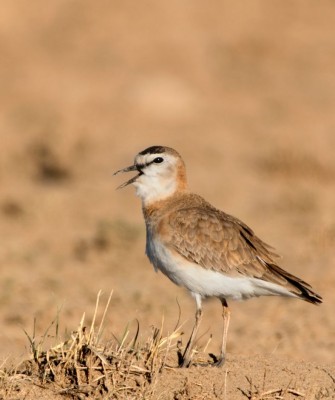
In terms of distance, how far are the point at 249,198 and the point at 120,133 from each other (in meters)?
4.02

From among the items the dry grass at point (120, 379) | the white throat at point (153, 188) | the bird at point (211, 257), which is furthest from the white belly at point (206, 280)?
the dry grass at point (120, 379)

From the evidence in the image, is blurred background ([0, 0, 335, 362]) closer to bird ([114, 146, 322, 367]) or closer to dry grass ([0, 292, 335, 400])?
bird ([114, 146, 322, 367])

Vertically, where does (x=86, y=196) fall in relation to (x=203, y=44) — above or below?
below

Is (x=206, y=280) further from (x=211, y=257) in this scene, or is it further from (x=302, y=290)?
(x=302, y=290)

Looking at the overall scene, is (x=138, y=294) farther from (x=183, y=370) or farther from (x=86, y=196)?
(x=86, y=196)

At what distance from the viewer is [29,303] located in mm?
8898

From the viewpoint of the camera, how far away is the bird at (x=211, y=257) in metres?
6.27

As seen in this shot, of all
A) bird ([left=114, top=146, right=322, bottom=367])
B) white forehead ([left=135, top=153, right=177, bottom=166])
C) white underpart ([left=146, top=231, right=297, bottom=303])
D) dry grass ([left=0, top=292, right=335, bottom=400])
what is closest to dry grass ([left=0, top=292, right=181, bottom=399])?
dry grass ([left=0, top=292, right=335, bottom=400])

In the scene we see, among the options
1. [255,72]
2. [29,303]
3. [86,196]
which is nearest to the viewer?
[29,303]

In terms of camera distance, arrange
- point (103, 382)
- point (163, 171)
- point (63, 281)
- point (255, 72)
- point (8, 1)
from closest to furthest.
→ point (103, 382), point (163, 171), point (63, 281), point (255, 72), point (8, 1)

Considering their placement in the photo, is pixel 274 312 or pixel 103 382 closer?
pixel 103 382

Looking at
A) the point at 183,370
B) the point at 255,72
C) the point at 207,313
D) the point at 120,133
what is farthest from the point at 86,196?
the point at 255,72

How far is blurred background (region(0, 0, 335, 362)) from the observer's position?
29.4 feet

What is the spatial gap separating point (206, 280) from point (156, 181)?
33.7 inches
